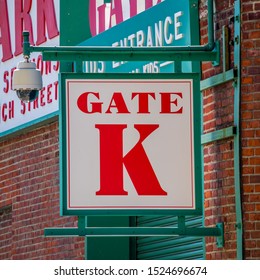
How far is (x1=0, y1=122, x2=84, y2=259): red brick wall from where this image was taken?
1541 cm

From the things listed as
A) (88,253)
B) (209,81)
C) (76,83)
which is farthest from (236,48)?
(88,253)

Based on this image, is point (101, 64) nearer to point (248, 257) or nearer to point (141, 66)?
point (141, 66)

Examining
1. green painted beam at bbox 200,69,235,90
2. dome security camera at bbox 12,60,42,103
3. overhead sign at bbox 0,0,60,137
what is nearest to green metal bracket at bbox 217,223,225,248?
green painted beam at bbox 200,69,235,90

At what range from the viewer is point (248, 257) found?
1105cm

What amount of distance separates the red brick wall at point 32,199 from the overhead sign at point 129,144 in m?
4.03

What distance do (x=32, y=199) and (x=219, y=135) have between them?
505 centimetres

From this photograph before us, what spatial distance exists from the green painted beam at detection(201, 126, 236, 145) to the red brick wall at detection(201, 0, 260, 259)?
0.05m

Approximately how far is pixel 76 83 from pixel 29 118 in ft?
17.4

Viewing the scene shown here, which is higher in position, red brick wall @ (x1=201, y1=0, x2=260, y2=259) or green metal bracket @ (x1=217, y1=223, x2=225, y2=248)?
red brick wall @ (x1=201, y1=0, x2=260, y2=259)

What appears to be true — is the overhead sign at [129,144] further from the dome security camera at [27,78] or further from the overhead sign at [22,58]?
the overhead sign at [22,58]

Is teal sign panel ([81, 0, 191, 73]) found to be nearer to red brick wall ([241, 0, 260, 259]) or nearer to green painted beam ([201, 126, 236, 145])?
green painted beam ([201, 126, 236, 145])

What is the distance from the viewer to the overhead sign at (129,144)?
35.1 ft

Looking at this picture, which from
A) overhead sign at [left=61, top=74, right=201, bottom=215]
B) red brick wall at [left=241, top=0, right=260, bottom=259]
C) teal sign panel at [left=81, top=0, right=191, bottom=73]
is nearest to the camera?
overhead sign at [left=61, top=74, right=201, bottom=215]

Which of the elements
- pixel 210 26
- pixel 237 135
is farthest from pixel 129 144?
pixel 210 26
